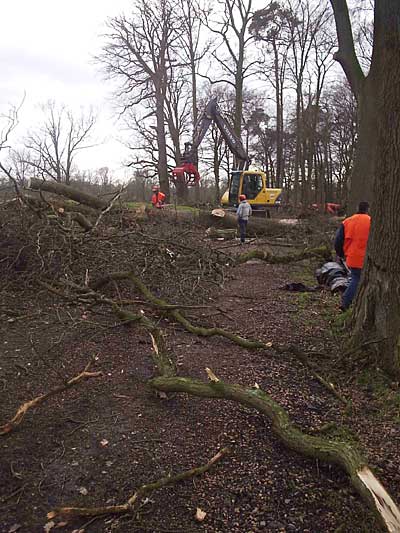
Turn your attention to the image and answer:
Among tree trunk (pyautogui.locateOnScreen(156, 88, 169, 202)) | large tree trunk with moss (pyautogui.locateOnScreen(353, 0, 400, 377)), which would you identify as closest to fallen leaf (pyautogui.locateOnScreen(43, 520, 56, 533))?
large tree trunk with moss (pyautogui.locateOnScreen(353, 0, 400, 377))

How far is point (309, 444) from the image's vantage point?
2881mm

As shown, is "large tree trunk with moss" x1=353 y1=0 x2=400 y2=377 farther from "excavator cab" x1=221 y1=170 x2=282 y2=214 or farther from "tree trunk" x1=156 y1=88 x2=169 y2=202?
"tree trunk" x1=156 y1=88 x2=169 y2=202

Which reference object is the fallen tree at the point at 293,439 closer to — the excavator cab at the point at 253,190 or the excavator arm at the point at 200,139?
the excavator arm at the point at 200,139

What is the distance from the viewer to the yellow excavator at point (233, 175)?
1972cm

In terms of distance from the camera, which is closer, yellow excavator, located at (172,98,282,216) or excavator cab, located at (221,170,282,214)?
yellow excavator, located at (172,98,282,216)

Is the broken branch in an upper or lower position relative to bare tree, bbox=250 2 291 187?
lower

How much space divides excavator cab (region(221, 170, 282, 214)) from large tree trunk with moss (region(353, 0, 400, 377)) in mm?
15783

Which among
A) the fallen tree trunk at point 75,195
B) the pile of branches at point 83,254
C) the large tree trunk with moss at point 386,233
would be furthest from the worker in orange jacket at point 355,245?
the fallen tree trunk at point 75,195

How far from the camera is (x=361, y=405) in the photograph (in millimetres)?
3686

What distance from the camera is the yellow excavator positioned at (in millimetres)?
19719

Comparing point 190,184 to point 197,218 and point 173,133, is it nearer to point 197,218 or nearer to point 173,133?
point 197,218

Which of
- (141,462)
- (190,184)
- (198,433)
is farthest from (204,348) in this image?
(190,184)

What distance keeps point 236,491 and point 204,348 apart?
226 cm

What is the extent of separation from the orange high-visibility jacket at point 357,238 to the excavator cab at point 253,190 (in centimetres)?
1414
